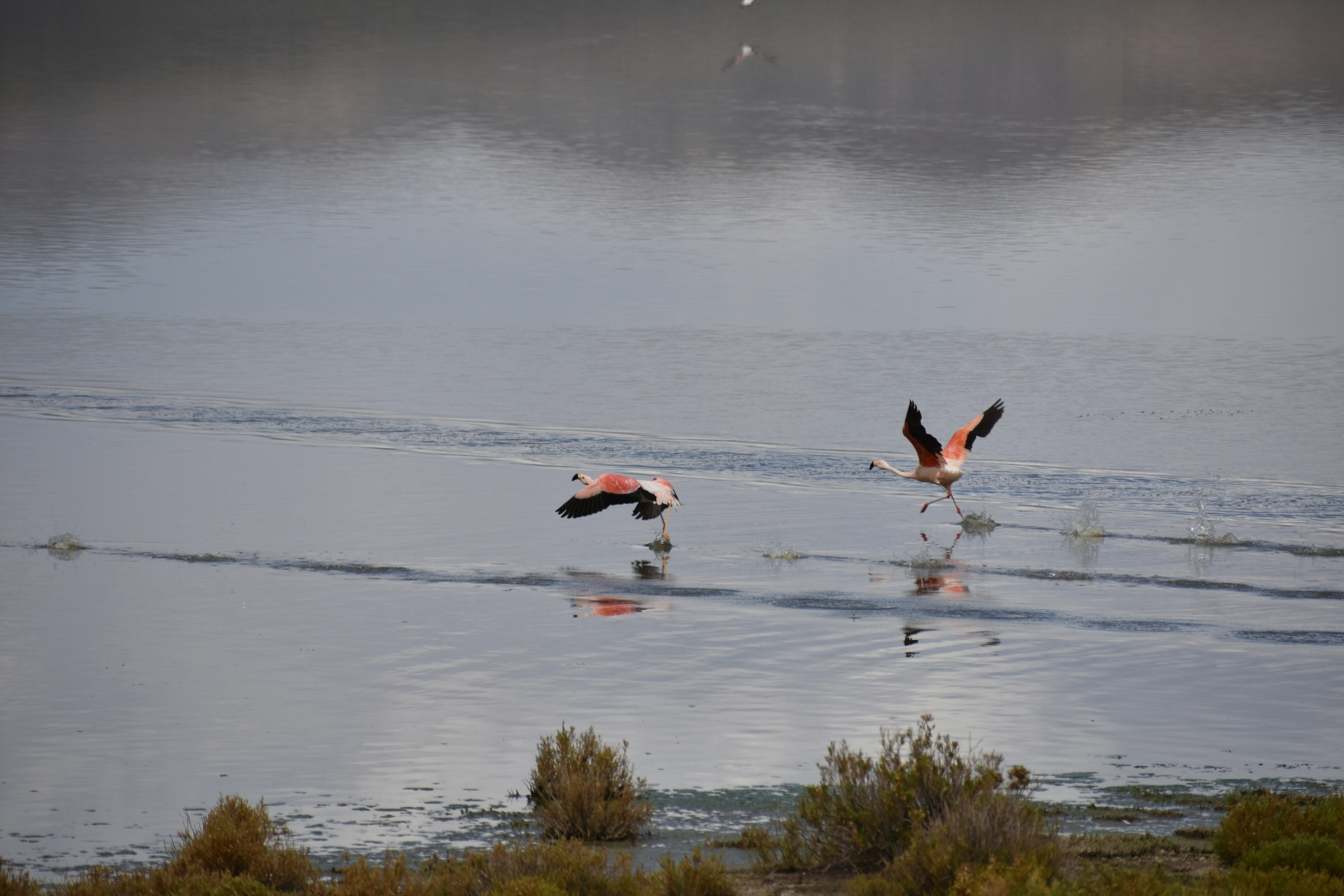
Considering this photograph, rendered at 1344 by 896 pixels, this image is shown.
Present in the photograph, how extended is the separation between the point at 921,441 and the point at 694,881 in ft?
34.5

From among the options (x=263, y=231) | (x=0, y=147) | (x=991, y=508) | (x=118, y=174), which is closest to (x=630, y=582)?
(x=991, y=508)

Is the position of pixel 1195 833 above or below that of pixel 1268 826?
below

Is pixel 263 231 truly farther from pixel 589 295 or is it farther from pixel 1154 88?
pixel 1154 88

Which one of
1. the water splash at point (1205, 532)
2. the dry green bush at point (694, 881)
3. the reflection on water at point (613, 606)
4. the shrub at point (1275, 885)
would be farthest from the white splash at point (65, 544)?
the shrub at point (1275, 885)

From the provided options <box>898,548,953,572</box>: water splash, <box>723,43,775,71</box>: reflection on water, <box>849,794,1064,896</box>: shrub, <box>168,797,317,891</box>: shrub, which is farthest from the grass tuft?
<box>723,43,775,71</box>: reflection on water

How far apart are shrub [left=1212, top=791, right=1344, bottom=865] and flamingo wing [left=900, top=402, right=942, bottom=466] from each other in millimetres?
8507

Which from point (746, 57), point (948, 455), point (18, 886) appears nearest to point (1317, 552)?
point (948, 455)

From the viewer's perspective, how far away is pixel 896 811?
791cm

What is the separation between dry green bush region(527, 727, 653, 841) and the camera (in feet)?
28.2

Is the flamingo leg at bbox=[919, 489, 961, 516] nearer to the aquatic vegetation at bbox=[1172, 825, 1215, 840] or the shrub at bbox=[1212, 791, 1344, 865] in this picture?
the aquatic vegetation at bbox=[1172, 825, 1215, 840]

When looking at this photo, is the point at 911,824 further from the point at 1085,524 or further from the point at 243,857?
the point at 1085,524

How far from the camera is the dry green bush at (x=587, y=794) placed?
339 inches

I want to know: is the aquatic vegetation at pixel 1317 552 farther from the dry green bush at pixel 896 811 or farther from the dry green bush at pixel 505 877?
the dry green bush at pixel 505 877

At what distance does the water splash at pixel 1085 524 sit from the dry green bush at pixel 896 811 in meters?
9.37
